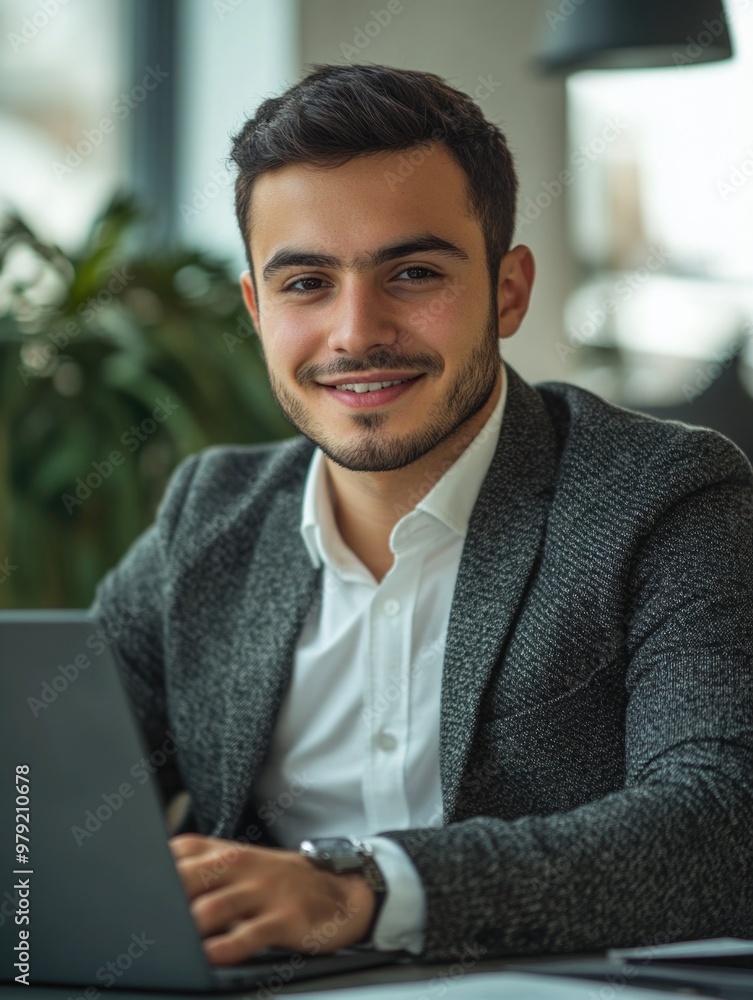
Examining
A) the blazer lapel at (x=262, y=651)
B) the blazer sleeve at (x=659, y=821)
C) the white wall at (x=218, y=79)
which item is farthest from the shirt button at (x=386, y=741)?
the white wall at (x=218, y=79)

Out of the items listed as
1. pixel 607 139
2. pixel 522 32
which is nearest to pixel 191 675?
pixel 522 32

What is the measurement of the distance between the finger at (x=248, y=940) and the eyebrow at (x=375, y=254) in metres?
0.66

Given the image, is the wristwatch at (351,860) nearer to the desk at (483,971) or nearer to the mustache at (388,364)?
the desk at (483,971)

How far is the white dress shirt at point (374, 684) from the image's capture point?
1.26m

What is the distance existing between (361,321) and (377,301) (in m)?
0.03

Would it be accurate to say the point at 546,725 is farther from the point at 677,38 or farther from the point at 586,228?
the point at 586,228

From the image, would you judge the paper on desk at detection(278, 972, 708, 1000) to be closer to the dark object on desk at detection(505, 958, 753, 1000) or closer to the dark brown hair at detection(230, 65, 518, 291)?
the dark object on desk at detection(505, 958, 753, 1000)

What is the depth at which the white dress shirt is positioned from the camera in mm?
1259

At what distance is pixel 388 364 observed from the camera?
1230 millimetres

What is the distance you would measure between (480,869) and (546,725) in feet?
1.08

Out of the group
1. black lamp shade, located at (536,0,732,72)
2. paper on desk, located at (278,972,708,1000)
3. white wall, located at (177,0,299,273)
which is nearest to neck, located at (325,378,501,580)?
paper on desk, located at (278,972,708,1000)

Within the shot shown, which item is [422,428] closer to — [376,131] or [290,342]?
[290,342]

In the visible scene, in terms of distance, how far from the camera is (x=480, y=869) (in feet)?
2.76

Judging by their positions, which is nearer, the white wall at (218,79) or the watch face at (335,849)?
the watch face at (335,849)
